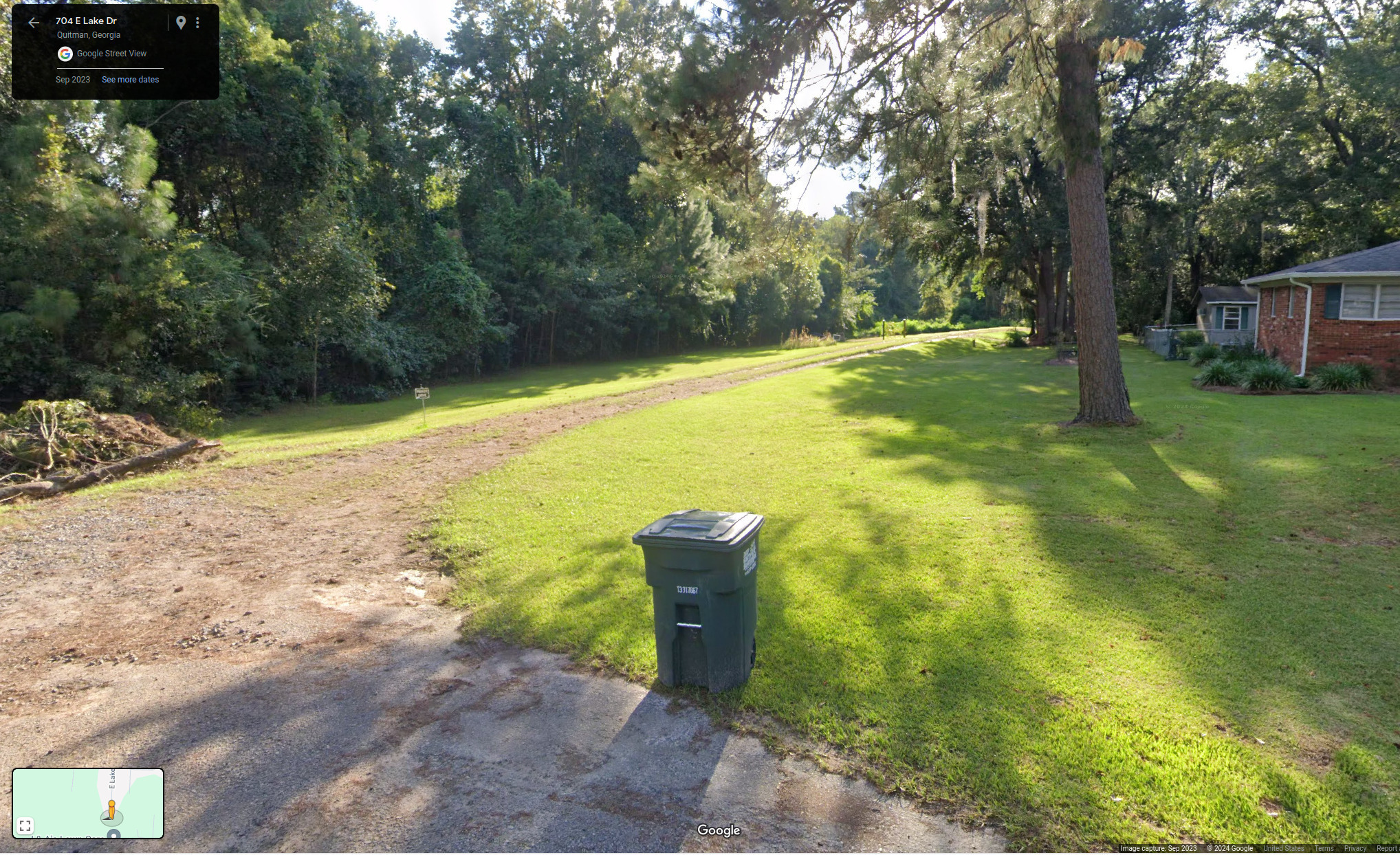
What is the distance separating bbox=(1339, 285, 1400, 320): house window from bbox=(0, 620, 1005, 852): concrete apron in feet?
68.9

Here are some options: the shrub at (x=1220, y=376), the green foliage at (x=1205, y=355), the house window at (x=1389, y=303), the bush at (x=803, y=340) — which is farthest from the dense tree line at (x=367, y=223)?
the house window at (x=1389, y=303)

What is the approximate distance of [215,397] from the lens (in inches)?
731

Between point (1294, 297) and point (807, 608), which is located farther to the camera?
point (1294, 297)

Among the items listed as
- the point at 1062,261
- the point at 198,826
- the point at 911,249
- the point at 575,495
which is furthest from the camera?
the point at 911,249

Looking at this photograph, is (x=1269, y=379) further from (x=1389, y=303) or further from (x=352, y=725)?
(x=352, y=725)

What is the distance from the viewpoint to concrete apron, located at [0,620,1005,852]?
3141mm

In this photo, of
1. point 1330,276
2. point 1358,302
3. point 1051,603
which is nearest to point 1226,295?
point 1358,302

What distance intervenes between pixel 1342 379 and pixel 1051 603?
15.9m

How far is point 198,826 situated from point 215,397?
18646mm

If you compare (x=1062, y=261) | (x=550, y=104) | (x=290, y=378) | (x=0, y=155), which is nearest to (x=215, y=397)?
(x=290, y=378)

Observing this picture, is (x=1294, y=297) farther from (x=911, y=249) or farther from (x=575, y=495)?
(x=575, y=495)

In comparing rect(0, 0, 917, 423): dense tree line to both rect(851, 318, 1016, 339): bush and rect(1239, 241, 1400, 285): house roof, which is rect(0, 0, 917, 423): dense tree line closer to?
rect(1239, 241, 1400, 285): house roof

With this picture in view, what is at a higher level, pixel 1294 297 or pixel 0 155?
pixel 0 155

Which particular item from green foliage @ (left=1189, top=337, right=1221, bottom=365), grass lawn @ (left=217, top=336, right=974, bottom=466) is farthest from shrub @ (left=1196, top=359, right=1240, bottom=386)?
grass lawn @ (left=217, top=336, right=974, bottom=466)
